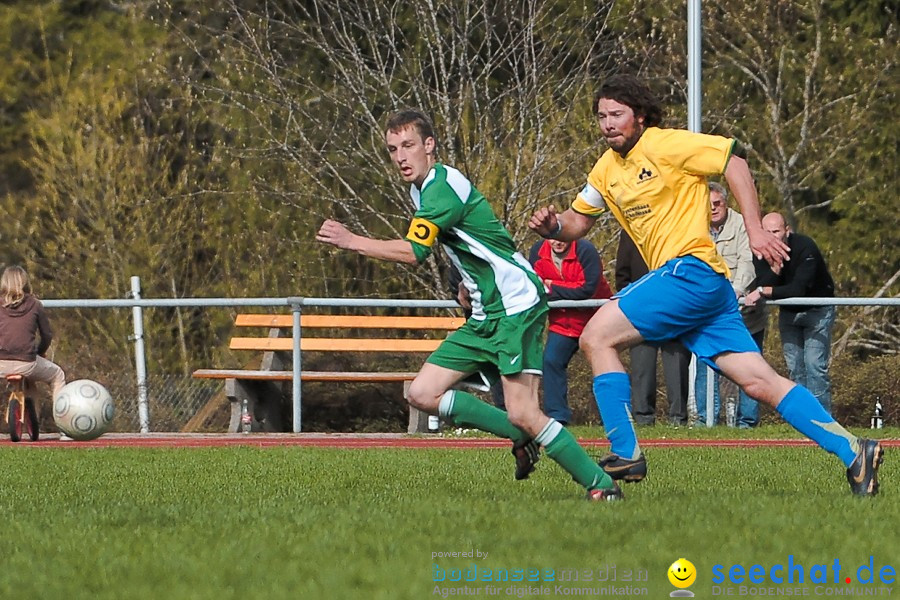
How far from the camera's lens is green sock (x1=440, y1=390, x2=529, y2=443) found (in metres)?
7.94

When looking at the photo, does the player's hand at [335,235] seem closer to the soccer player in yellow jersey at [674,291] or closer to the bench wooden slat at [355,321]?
the soccer player in yellow jersey at [674,291]

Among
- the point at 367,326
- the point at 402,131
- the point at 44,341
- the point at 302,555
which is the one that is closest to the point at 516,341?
the point at 402,131

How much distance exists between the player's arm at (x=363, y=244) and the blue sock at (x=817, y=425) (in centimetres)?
188

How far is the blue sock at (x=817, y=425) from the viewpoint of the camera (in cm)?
763

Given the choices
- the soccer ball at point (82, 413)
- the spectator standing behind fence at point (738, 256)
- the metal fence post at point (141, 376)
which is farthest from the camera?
A: the metal fence post at point (141, 376)

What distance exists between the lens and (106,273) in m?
24.7

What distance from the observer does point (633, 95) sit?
25.4 ft

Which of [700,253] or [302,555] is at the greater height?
[700,253]

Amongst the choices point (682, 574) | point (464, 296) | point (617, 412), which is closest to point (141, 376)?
Result: point (464, 296)

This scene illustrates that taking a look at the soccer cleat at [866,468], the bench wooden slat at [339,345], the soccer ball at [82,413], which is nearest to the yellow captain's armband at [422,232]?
Result: the soccer cleat at [866,468]

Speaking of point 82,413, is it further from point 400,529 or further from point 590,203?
point 400,529

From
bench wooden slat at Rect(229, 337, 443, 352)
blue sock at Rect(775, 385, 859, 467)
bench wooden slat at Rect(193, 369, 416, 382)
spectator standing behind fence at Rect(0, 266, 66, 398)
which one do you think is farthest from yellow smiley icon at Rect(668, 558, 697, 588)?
bench wooden slat at Rect(229, 337, 443, 352)

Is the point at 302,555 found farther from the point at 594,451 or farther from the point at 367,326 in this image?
the point at 367,326

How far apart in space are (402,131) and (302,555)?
2.52 metres
